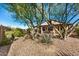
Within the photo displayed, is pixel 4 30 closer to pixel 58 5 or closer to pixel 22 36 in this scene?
pixel 22 36

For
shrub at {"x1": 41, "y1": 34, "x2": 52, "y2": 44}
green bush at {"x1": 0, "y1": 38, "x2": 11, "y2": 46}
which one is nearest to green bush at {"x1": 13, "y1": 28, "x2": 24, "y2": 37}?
green bush at {"x1": 0, "y1": 38, "x2": 11, "y2": 46}

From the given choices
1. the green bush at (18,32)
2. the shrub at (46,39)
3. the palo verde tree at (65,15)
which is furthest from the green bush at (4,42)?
the palo verde tree at (65,15)

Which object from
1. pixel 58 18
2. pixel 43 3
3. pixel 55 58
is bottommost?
pixel 55 58

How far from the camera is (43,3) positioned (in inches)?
98.3

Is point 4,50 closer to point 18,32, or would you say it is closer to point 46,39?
point 18,32

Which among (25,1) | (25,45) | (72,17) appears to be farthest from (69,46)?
(25,1)

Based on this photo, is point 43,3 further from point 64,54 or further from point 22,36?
point 64,54

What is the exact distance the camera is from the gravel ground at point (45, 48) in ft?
8.15

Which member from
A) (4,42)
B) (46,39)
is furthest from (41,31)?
(4,42)

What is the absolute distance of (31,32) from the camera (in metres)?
2.52

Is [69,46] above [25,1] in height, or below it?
below

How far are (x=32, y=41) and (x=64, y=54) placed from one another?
366mm

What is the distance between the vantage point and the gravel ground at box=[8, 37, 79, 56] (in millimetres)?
2484

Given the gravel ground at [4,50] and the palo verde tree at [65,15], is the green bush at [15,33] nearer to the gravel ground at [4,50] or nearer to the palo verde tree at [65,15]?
the gravel ground at [4,50]
